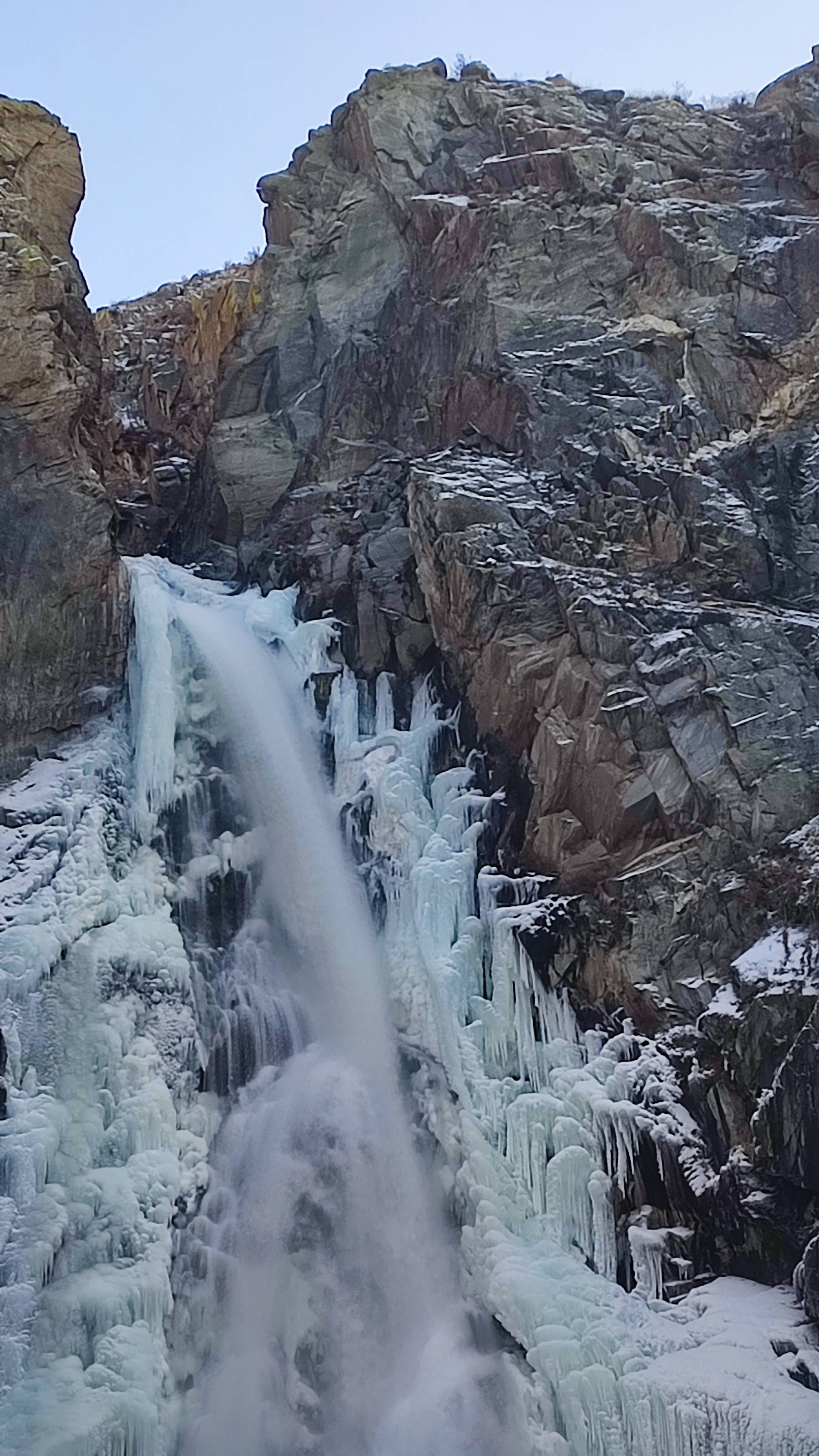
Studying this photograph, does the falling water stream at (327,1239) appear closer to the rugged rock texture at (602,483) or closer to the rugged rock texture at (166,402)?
the rugged rock texture at (602,483)

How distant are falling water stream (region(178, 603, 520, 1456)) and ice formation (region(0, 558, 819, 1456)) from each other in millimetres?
28

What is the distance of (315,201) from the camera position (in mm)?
24688

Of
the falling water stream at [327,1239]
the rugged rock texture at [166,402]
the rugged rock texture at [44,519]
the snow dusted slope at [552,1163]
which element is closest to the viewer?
the snow dusted slope at [552,1163]

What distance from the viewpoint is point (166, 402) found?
1038 inches

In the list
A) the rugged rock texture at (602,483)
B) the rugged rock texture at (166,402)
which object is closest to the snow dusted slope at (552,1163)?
the rugged rock texture at (602,483)

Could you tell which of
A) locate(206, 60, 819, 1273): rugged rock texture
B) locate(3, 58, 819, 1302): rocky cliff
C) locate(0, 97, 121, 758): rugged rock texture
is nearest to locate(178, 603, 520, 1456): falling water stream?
locate(3, 58, 819, 1302): rocky cliff

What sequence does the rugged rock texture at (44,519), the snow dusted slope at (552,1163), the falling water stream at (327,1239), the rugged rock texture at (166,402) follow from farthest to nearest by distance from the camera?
the rugged rock texture at (166,402), the rugged rock texture at (44,519), the falling water stream at (327,1239), the snow dusted slope at (552,1163)

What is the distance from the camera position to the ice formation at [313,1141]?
34.0 ft

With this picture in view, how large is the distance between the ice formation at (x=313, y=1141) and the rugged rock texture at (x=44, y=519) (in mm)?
908

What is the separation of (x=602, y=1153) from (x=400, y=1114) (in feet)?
7.54

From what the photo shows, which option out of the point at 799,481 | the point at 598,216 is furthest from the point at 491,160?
the point at 799,481

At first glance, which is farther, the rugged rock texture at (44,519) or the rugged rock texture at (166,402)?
the rugged rock texture at (166,402)

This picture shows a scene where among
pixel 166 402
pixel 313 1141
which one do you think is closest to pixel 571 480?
pixel 313 1141

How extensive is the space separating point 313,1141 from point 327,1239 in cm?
101
